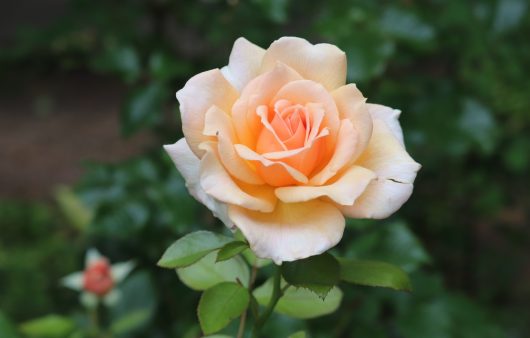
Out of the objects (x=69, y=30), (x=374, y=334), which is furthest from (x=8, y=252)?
(x=374, y=334)

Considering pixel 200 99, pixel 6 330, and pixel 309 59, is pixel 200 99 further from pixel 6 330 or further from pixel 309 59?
pixel 6 330

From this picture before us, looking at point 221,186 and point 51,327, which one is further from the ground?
point 221,186

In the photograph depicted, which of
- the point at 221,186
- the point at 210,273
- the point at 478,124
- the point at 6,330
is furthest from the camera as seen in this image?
the point at 478,124

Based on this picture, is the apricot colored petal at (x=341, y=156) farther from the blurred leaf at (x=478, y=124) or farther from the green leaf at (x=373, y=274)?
the blurred leaf at (x=478, y=124)

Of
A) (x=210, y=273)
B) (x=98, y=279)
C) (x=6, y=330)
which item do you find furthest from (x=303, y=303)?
(x=98, y=279)

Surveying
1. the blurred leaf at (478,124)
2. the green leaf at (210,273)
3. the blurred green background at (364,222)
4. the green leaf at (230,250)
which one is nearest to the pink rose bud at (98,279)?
the blurred green background at (364,222)

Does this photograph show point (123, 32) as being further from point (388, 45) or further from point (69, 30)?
point (388, 45)
